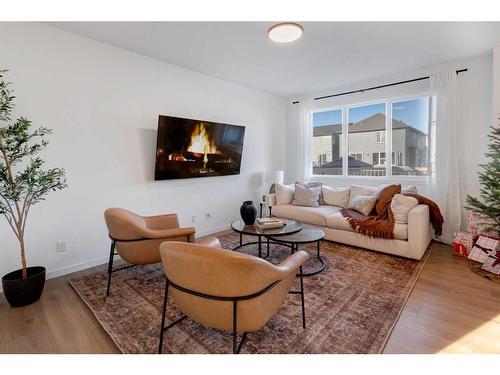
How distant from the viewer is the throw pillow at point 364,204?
3.74 metres

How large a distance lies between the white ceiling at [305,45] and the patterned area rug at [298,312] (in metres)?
2.67

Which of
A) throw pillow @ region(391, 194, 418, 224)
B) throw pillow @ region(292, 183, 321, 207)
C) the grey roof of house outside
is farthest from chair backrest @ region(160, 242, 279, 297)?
the grey roof of house outside

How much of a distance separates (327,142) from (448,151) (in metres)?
2.13

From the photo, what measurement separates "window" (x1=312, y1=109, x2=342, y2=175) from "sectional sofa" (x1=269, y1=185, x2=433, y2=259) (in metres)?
1.08

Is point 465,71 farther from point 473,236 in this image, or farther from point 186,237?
point 186,237

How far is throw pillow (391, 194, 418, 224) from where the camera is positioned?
3.27 meters

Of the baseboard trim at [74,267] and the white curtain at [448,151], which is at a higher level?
the white curtain at [448,151]

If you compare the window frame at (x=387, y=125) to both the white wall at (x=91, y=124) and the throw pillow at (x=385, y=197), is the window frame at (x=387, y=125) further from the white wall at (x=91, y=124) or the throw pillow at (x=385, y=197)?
the white wall at (x=91, y=124)

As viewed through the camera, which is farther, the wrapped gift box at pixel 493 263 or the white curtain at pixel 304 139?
the white curtain at pixel 304 139

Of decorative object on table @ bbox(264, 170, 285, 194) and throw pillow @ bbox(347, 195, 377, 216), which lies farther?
decorative object on table @ bbox(264, 170, 285, 194)

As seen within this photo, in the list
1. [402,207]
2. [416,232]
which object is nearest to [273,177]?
[402,207]

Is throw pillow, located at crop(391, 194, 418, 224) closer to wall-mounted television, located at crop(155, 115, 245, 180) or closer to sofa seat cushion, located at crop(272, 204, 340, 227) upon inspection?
sofa seat cushion, located at crop(272, 204, 340, 227)

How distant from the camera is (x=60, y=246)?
282 centimetres

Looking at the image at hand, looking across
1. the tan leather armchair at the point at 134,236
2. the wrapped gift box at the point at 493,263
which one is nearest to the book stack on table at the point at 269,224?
the tan leather armchair at the point at 134,236
